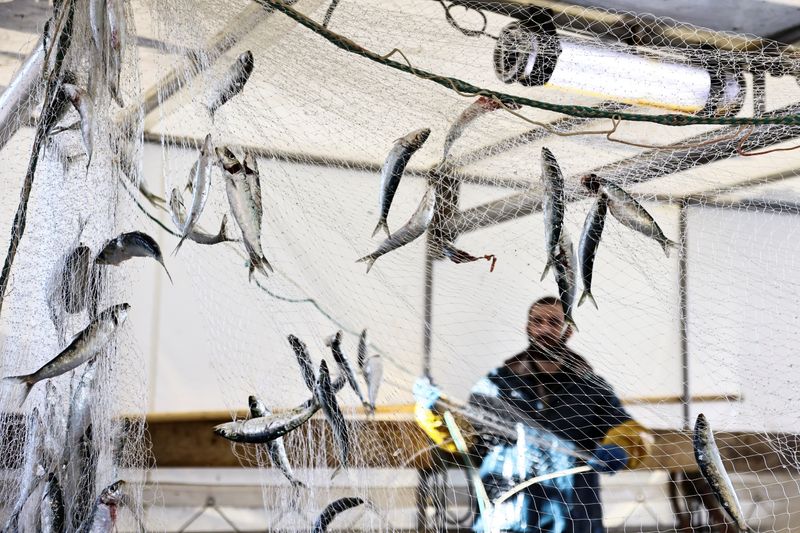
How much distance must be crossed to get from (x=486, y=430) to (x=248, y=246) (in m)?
1.89

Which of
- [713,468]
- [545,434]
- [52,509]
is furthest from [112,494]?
[545,434]

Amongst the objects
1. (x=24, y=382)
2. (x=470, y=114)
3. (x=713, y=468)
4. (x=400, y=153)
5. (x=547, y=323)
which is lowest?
(x=713, y=468)

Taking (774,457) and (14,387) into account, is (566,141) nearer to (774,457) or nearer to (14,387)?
(14,387)

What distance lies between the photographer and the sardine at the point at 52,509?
6.11ft

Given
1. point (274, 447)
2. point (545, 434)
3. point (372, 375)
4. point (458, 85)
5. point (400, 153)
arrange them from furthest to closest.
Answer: point (545, 434), point (372, 375), point (274, 447), point (400, 153), point (458, 85)

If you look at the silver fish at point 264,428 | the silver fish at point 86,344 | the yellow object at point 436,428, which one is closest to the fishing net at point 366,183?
the yellow object at point 436,428

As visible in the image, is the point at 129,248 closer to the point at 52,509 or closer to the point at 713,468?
the point at 52,509

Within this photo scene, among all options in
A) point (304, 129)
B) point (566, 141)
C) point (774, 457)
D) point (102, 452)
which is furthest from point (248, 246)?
point (774, 457)

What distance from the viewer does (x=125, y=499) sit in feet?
6.67

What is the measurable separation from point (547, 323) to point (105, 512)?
1802mm

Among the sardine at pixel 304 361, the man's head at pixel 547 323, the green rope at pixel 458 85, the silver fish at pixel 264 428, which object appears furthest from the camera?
the man's head at pixel 547 323

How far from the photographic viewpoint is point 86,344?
1.76 meters

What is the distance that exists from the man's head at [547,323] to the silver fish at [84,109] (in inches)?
68.4

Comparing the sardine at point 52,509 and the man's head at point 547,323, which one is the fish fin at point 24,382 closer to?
the sardine at point 52,509
